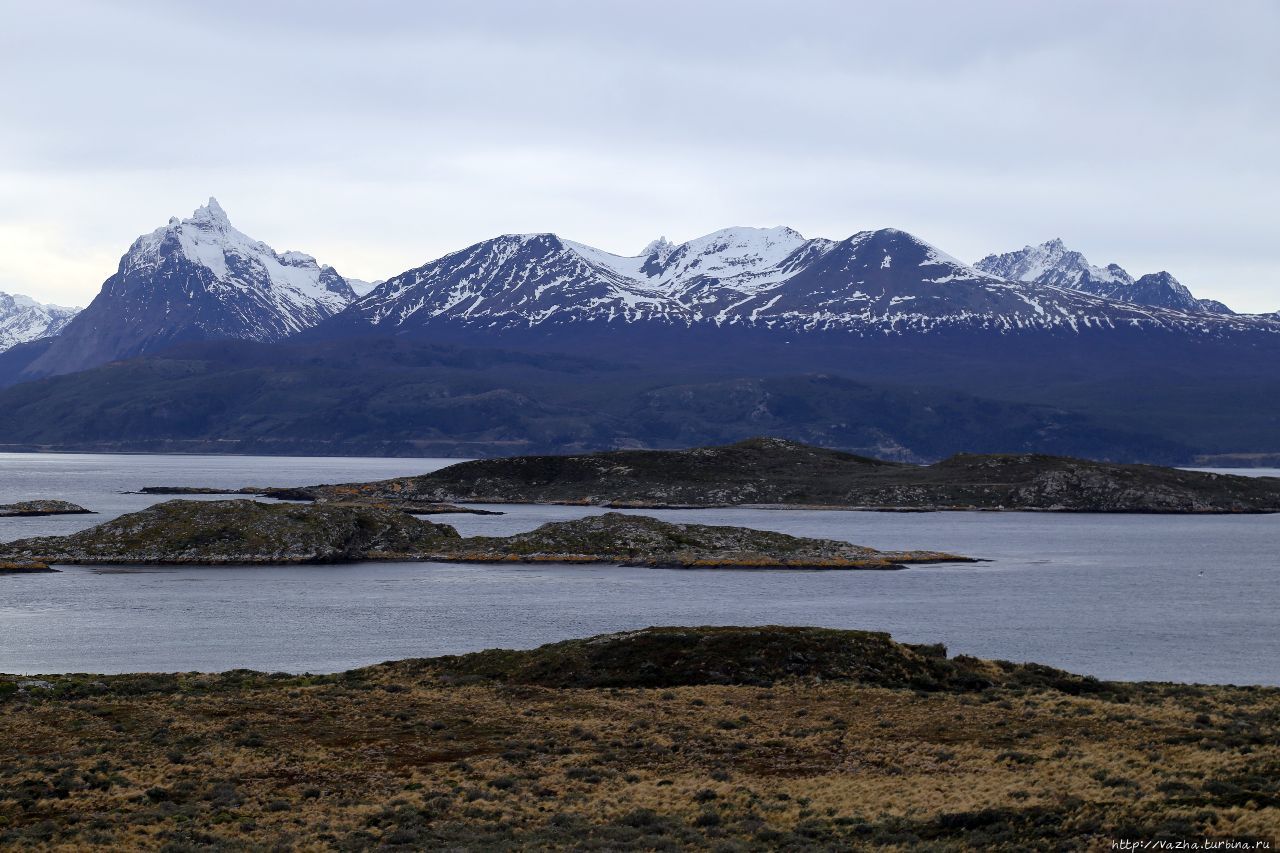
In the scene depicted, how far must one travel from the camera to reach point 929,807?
3259cm

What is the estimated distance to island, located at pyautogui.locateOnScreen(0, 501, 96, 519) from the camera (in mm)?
178950

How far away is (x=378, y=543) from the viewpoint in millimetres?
129625

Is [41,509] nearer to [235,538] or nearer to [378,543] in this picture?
[235,538]

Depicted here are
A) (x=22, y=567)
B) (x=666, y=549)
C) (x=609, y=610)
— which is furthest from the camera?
(x=666, y=549)

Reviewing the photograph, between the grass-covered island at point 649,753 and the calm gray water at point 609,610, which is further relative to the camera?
the calm gray water at point 609,610

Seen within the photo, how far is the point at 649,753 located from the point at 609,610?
4868 cm

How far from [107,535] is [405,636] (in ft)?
190

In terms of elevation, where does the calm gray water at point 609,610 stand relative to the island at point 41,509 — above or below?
below

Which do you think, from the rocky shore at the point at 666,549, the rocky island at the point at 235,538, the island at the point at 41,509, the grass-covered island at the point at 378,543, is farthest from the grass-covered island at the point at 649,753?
the island at the point at 41,509

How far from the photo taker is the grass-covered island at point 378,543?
12025 cm

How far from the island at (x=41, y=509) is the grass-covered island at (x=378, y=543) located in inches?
2218

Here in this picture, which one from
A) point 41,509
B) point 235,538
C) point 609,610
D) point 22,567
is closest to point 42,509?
point 41,509

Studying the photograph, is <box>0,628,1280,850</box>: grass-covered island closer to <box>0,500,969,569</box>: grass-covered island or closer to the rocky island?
<box>0,500,969,569</box>: grass-covered island

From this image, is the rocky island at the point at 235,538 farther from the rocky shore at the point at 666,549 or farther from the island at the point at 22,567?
the rocky shore at the point at 666,549
